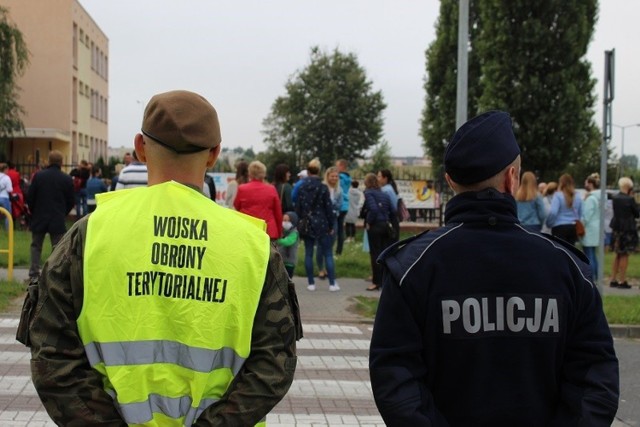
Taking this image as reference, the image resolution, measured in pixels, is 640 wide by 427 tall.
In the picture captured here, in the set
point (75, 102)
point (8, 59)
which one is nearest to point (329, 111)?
point (75, 102)

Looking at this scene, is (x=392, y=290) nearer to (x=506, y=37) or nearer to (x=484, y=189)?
(x=484, y=189)

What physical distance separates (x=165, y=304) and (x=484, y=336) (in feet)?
3.01

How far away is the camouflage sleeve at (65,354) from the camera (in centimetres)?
220

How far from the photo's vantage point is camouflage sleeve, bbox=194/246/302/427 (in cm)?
226

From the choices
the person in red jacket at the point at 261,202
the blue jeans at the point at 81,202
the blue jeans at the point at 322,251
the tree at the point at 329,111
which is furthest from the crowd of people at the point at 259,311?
the tree at the point at 329,111

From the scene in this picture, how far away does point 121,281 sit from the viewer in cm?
Result: 228

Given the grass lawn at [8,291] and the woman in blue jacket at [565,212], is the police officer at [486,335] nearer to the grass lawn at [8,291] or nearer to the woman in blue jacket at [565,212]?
the grass lawn at [8,291]

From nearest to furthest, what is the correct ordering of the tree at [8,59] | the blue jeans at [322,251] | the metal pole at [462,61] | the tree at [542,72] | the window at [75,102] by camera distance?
the blue jeans at [322,251] → the metal pole at [462,61] → the tree at [8,59] → the tree at [542,72] → the window at [75,102]

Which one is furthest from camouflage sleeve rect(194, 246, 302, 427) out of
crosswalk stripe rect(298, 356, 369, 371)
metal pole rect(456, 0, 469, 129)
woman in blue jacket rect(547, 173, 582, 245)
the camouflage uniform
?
woman in blue jacket rect(547, 173, 582, 245)

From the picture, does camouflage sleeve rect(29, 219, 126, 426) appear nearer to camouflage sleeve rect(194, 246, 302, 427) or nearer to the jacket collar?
camouflage sleeve rect(194, 246, 302, 427)

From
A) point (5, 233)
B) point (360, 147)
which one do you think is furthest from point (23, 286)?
point (360, 147)

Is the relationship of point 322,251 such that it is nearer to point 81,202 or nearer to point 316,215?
point 316,215

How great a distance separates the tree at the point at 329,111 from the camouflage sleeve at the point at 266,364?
190 feet

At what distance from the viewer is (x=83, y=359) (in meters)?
2.25
